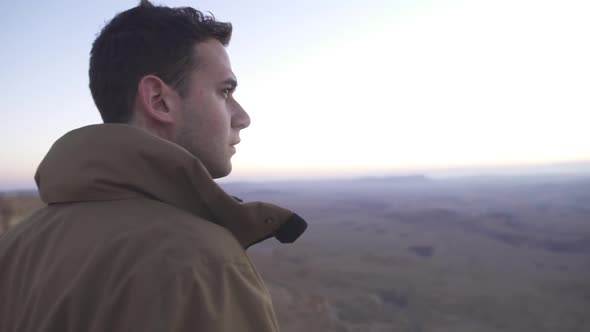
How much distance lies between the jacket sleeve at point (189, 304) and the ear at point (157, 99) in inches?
25.3

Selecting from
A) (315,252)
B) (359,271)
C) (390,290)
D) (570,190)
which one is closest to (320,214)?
(315,252)

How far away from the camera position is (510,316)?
15625 millimetres

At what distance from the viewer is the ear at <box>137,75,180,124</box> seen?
1241 millimetres

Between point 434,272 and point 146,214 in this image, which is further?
point 434,272

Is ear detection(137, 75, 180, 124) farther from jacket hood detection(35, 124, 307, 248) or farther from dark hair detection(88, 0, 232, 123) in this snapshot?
jacket hood detection(35, 124, 307, 248)

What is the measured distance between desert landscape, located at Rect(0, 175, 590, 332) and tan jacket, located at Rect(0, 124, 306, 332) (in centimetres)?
1103

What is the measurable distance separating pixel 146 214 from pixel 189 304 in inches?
10.2

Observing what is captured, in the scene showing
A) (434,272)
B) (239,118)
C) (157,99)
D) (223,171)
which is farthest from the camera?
→ (434,272)

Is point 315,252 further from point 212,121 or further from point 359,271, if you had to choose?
point 212,121

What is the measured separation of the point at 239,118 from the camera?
4.98 ft

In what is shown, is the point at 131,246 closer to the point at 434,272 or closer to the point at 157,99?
the point at 157,99

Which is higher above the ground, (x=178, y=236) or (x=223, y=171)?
(x=223, y=171)

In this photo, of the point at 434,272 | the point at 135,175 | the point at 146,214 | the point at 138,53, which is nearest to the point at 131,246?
the point at 146,214

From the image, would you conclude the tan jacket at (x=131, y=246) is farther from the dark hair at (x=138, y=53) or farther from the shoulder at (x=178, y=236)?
the dark hair at (x=138, y=53)
